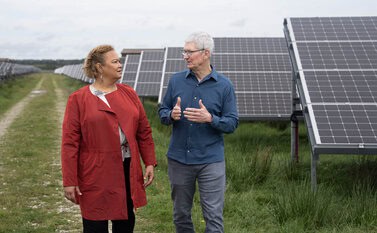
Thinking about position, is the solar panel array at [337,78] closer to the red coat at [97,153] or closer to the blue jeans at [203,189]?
the blue jeans at [203,189]

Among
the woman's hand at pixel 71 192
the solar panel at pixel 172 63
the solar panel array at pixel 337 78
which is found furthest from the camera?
the solar panel at pixel 172 63

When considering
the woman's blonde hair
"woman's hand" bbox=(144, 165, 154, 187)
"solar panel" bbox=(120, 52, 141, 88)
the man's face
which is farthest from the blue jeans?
"solar panel" bbox=(120, 52, 141, 88)

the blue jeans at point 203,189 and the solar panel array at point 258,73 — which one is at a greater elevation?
the solar panel array at point 258,73

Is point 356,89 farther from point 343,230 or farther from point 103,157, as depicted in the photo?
point 103,157

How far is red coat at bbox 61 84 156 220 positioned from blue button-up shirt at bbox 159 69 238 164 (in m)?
0.42

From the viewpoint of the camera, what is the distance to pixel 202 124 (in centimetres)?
419

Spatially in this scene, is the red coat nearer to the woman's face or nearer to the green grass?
the woman's face

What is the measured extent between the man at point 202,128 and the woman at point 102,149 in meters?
0.37

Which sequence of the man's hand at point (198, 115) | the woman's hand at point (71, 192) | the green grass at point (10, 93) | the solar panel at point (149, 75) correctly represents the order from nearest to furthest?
the woman's hand at point (71, 192) → the man's hand at point (198, 115) → the solar panel at point (149, 75) → the green grass at point (10, 93)

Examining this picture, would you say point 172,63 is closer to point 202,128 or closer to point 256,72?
point 256,72

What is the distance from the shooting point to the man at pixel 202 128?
4.18 m

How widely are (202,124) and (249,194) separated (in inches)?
116

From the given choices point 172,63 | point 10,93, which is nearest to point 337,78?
point 172,63

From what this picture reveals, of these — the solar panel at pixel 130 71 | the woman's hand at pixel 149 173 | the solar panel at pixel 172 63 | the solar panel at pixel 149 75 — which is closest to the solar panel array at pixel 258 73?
the solar panel at pixel 172 63
